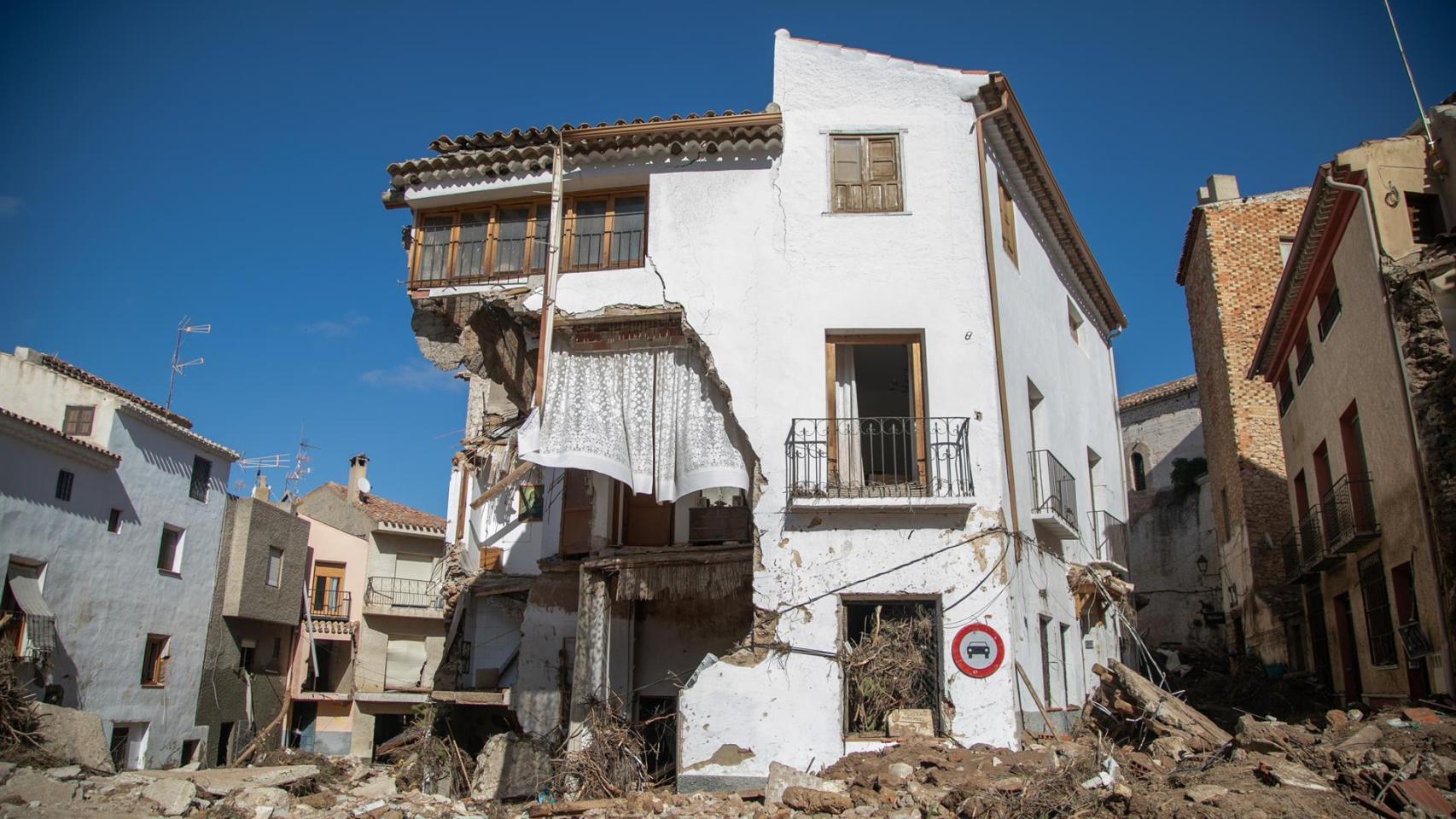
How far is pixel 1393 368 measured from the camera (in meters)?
13.9

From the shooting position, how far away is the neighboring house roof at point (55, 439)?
2267cm

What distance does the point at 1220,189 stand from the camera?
1142 inches

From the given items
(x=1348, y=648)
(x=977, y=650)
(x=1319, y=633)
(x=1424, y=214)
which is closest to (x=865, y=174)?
(x=977, y=650)

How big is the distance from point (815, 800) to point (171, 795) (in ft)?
33.2

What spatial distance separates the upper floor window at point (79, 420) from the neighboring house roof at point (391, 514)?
16245mm

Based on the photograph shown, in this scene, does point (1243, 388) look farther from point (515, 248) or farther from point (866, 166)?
point (515, 248)

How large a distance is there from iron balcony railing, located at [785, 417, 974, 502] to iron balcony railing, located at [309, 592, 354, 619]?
1223 inches

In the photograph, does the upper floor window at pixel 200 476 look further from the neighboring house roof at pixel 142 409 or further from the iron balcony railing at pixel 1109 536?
the iron balcony railing at pixel 1109 536

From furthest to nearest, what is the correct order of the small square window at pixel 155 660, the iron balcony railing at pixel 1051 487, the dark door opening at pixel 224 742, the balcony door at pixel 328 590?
1. the balcony door at pixel 328 590
2. the dark door opening at pixel 224 742
3. the small square window at pixel 155 660
4. the iron balcony railing at pixel 1051 487

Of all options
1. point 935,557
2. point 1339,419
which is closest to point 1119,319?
point 1339,419

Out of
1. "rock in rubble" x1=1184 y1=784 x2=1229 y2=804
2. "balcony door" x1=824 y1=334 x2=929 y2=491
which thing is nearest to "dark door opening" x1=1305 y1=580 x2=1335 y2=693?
"balcony door" x1=824 y1=334 x2=929 y2=491

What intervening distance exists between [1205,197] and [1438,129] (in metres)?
16.1

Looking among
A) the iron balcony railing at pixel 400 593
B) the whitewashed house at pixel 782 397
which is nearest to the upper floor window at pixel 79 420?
the iron balcony railing at pixel 400 593

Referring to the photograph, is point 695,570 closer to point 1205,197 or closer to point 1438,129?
point 1438,129
